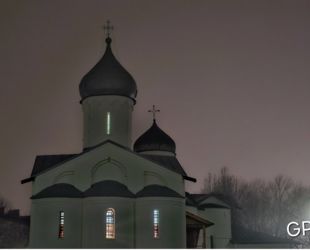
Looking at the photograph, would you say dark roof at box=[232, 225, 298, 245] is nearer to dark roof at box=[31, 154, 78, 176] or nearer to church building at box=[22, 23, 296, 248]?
church building at box=[22, 23, 296, 248]

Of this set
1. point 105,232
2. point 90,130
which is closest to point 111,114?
point 90,130

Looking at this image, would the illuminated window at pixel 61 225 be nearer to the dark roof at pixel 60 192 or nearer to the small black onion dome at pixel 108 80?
the dark roof at pixel 60 192

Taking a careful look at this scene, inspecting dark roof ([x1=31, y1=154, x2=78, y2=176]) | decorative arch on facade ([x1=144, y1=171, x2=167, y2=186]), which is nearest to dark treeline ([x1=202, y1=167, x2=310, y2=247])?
decorative arch on facade ([x1=144, y1=171, x2=167, y2=186])

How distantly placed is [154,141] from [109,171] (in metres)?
5.98

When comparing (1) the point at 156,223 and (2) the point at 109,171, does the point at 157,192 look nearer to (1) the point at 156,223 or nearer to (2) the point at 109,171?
(1) the point at 156,223

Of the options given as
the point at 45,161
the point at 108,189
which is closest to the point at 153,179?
the point at 108,189

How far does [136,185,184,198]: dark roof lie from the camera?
15438 millimetres

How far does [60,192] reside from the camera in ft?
50.1

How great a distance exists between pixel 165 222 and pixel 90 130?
444cm

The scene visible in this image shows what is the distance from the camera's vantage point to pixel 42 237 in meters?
15.0

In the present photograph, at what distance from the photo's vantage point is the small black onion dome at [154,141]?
2186 cm

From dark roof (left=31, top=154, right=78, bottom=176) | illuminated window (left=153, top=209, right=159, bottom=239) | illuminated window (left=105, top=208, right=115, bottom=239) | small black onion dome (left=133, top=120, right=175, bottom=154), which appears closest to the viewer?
illuminated window (left=105, top=208, right=115, bottom=239)

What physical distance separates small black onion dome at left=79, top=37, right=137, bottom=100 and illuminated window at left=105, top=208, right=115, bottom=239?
181 inches

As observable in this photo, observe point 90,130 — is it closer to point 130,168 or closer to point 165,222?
point 130,168
